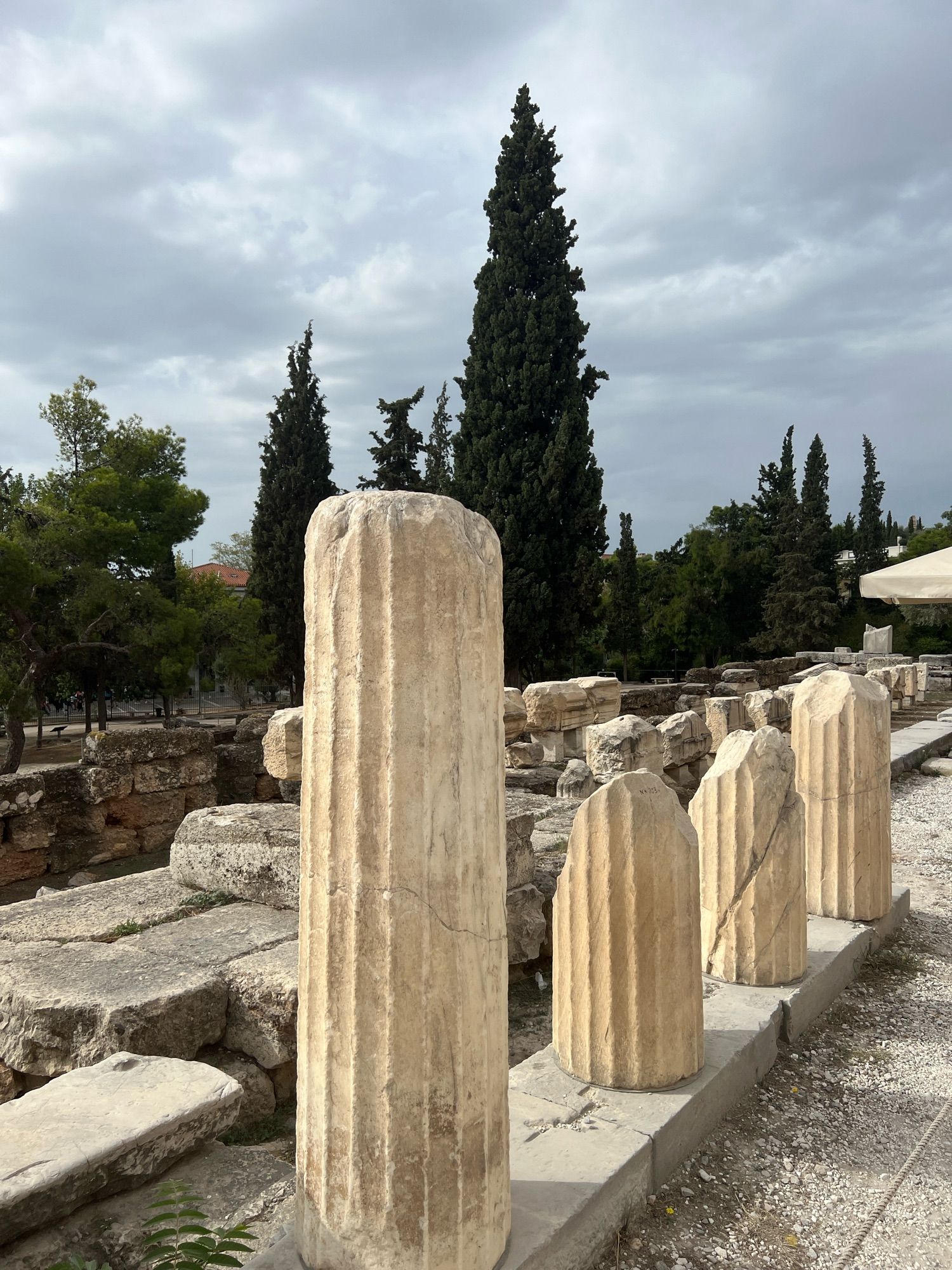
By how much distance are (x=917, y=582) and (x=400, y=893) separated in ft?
30.4

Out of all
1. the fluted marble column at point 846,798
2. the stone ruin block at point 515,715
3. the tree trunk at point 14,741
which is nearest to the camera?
the fluted marble column at point 846,798

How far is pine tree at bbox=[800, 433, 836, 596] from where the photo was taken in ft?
110

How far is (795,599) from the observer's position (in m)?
32.9

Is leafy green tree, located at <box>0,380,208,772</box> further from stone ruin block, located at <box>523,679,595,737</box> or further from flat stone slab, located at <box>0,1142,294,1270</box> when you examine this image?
flat stone slab, located at <box>0,1142,294,1270</box>

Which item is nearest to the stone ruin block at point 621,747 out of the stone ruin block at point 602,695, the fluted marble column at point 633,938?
the stone ruin block at point 602,695

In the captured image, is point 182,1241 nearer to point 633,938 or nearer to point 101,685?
point 633,938

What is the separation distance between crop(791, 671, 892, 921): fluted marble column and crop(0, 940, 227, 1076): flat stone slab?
2.74 m

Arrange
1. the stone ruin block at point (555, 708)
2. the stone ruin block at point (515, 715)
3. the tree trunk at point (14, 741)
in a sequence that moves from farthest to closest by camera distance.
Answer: the tree trunk at point (14, 741), the stone ruin block at point (555, 708), the stone ruin block at point (515, 715)

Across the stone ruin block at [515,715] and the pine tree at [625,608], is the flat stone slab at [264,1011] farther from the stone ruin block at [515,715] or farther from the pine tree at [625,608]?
the pine tree at [625,608]

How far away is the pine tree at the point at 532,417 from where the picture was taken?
64.2 feet

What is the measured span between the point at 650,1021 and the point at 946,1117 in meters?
1.05

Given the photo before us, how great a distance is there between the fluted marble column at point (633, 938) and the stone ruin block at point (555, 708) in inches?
242

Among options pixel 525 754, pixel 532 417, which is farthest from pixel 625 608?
pixel 525 754

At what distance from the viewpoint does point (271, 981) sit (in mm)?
2951
